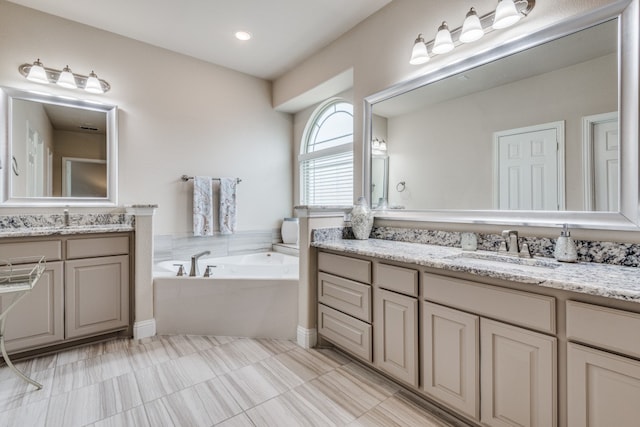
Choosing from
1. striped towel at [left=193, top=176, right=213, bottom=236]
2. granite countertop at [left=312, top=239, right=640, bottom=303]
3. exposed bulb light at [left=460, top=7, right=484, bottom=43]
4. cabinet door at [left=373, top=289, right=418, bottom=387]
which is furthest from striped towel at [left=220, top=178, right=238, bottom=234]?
exposed bulb light at [left=460, top=7, right=484, bottom=43]

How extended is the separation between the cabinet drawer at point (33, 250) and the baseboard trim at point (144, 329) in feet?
2.54

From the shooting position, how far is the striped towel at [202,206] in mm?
3264

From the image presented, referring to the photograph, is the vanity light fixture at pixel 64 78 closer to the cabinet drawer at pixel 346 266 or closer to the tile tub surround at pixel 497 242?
the tile tub surround at pixel 497 242

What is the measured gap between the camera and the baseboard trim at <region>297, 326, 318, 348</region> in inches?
93.5

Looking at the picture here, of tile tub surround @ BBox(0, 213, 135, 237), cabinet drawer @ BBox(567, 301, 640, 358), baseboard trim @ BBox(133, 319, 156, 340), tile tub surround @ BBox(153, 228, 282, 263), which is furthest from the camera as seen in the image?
tile tub surround @ BBox(153, 228, 282, 263)

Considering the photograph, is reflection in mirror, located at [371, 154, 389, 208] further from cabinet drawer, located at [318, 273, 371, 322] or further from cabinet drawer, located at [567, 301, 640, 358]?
cabinet drawer, located at [567, 301, 640, 358]

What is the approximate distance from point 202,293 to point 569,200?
8.50ft

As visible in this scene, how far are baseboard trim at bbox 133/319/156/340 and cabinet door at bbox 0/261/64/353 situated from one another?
47 cm

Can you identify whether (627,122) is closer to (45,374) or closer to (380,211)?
(380,211)

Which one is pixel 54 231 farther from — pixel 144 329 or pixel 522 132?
pixel 522 132

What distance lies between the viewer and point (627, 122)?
1.40 m

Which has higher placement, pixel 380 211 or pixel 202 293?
pixel 380 211

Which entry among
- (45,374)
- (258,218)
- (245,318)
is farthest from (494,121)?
(45,374)

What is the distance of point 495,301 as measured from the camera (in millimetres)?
1330
